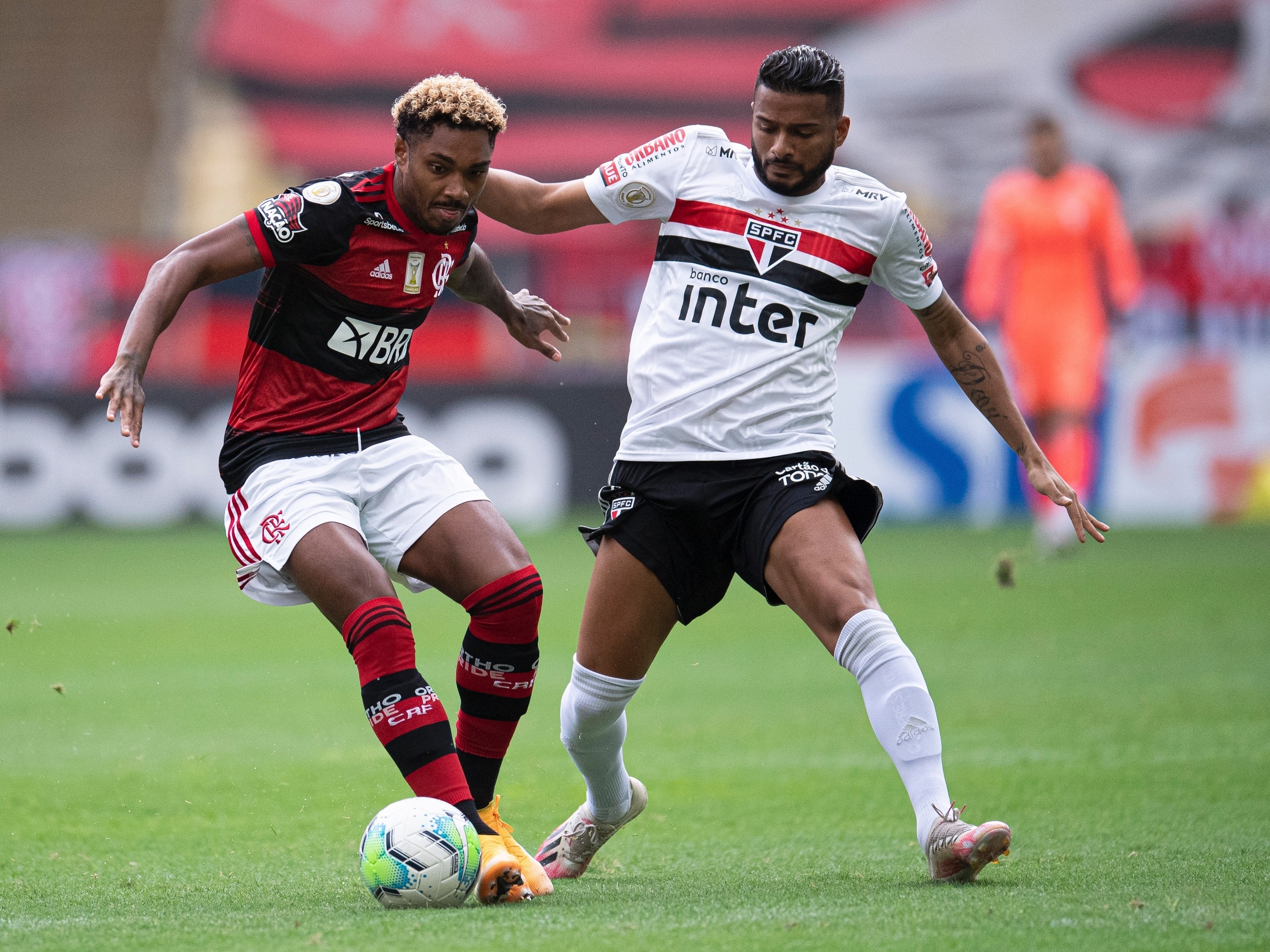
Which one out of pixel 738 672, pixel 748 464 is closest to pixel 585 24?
pixel 738 672

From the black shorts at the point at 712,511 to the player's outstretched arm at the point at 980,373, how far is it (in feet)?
1.41

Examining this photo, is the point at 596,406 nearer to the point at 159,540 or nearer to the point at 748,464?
the point at 159,540

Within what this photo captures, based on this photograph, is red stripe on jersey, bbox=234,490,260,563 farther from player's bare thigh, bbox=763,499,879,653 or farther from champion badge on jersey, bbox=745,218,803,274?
champion badge on jersey, bbox=745,218,803,274

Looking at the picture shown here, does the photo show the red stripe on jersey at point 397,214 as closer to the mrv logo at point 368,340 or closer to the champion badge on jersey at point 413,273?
the champion badge on jersey at point 413,273

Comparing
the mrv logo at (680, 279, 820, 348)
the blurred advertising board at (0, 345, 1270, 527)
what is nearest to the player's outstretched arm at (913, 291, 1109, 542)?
the mrv logo at (680, 279, 820, 348)

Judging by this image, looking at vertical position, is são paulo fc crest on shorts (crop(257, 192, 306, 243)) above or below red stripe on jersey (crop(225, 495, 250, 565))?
above

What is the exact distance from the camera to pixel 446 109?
13.4 ft

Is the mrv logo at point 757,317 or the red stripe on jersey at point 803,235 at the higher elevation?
the red stripe on jersey at point 803,235

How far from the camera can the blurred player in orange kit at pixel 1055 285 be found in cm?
1077

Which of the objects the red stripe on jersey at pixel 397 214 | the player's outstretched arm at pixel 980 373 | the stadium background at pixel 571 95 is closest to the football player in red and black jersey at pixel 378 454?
the red stripe on jersey at pixel 397 214

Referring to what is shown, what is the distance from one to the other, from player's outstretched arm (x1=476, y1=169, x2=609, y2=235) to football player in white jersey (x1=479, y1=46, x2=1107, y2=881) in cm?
1

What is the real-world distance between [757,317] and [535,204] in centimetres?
73

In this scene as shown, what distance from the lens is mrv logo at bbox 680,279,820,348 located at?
14.2ft

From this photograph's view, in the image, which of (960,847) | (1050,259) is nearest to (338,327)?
(960,847)
